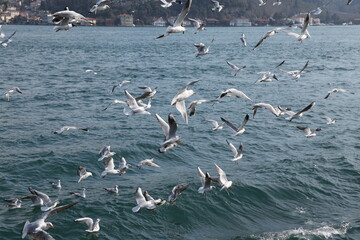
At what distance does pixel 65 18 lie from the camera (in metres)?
13.4

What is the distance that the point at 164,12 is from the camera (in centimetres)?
18238

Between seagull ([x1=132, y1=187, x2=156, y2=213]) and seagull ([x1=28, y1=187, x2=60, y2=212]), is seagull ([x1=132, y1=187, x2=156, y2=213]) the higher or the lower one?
the higher one

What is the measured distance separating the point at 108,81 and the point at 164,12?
488ft

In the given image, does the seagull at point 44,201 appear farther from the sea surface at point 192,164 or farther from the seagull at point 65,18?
the seagull at point 65,18

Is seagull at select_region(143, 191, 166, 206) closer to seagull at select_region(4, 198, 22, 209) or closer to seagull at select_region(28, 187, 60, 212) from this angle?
seagull at select_region(28, 187, 60, 212)

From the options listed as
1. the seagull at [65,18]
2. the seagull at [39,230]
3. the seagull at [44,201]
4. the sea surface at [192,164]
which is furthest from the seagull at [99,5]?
the seagull at [39,230]

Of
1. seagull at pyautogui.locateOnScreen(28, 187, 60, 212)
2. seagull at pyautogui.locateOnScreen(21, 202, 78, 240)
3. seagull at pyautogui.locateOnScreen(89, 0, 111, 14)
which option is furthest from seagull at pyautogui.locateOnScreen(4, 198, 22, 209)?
seagull at pyautogui.locateOnScreen(89, 0, 111, 14)

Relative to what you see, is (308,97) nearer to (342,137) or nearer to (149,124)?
(342,137)

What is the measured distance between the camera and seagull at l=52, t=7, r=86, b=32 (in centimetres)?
1265

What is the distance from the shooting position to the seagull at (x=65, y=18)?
1265 cm

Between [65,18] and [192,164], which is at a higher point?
[65,18]

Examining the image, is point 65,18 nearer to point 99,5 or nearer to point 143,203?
point 99,5

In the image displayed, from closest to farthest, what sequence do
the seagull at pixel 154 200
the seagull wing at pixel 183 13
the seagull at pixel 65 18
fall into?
the seagull wing at pixel 183 13 → the seagull at pixel 154 200 → the seagull at pixel 65 18

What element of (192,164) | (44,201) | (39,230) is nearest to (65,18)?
(44,201)
